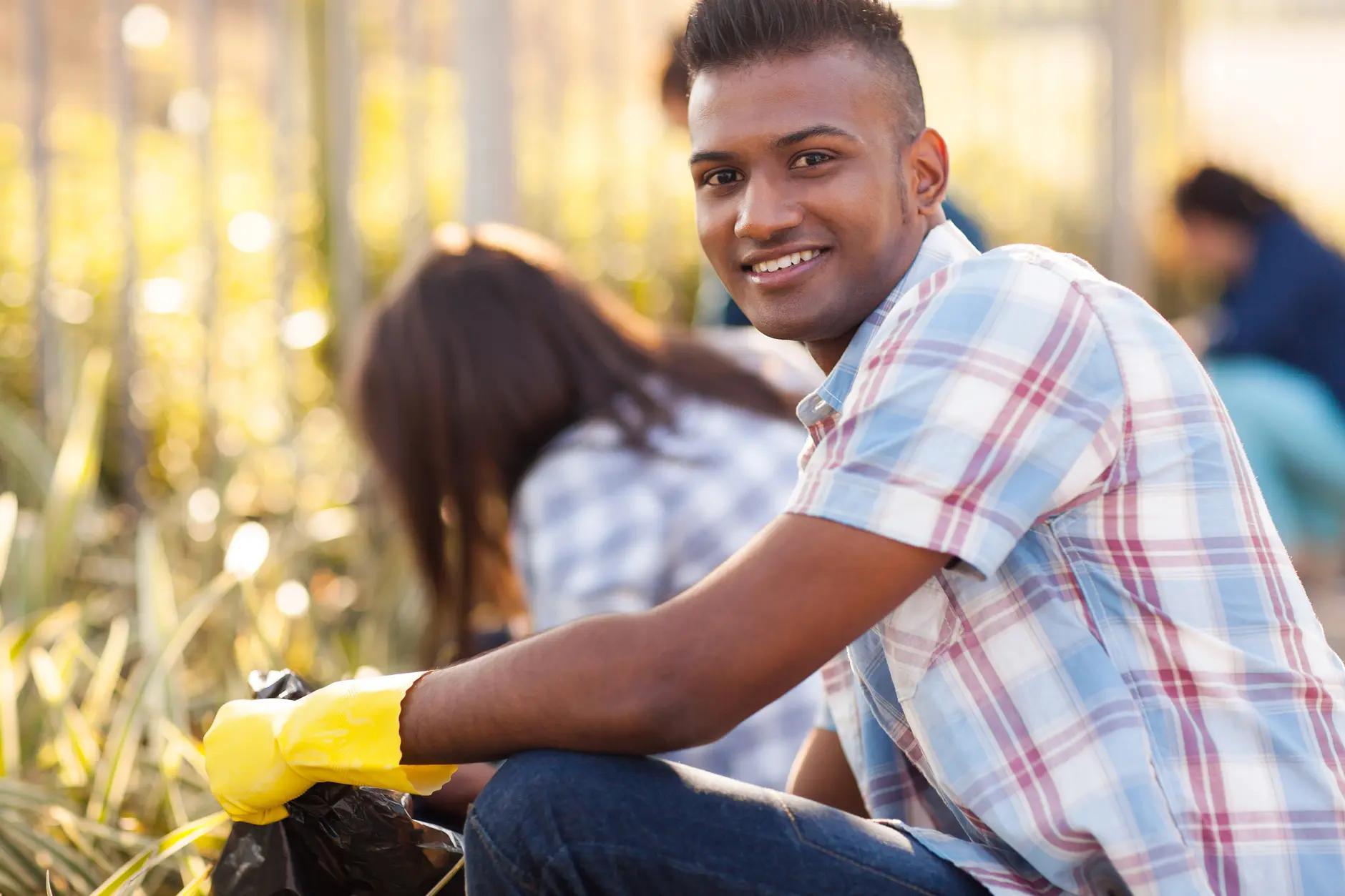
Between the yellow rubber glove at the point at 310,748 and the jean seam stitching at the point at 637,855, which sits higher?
the yellow rubber glove at the point at 310,748

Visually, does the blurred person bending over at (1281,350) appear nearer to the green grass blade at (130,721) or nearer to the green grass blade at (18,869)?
the green grass blade at (130,721)

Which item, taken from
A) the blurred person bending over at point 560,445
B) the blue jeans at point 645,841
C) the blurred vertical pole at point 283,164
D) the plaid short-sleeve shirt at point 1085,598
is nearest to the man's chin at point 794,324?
the plaid short-sleeve shirt at point 1085,598

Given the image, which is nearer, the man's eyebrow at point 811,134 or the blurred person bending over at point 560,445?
the man's eyebrow at point 811,134

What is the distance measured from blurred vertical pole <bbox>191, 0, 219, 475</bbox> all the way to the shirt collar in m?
2.27

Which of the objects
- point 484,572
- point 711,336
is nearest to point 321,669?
point 484,572

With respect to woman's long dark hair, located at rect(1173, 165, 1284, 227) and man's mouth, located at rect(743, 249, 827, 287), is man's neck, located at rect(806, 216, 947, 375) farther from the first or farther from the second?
woman's long dark hair, located at rect(1173, 165, 1284, 227)

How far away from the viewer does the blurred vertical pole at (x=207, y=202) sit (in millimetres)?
3422

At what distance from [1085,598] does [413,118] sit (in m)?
2.87

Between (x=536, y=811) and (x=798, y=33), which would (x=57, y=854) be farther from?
(x=798, y=33)

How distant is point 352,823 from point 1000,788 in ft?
1.98

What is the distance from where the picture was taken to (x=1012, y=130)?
5680mm

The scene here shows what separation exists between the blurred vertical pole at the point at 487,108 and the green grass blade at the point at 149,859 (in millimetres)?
2031

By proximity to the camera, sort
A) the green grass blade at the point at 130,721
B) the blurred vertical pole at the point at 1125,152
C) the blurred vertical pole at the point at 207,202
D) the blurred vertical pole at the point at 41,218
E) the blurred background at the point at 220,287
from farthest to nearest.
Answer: the blurred vertical pole at the point at 1125,152 → the blurred vertical pole at the point at 207,202 → the blurred vertical pole at the point at 41,218 → the blurred background at the point at 220,287 → the green grass blade at the point at 130,721

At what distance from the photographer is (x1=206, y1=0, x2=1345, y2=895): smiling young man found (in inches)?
49.1
